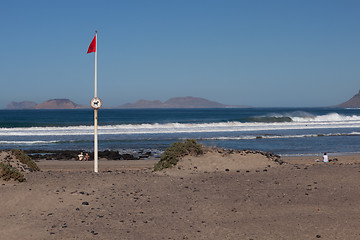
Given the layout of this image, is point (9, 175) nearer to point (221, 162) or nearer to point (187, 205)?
point (187, 205)

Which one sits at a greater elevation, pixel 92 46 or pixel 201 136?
pixel 92 46

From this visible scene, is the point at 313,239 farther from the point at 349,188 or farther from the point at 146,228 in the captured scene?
the point at 349,188

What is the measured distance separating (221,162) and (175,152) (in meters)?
1.64

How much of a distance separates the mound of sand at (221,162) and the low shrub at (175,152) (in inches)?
6.8

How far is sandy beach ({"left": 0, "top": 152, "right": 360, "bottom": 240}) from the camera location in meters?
6.79

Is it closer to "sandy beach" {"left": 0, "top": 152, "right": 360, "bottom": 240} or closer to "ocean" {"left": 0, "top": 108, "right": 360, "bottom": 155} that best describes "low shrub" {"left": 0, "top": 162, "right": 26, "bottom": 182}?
"sandy beach" {"left": 0, "top": 152, "right": 360, "bottom": 240}

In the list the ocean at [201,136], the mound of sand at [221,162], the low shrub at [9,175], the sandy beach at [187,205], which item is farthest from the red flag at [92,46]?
the ocean at [201,136]

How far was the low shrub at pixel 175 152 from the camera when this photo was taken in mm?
13062

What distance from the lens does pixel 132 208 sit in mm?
8219

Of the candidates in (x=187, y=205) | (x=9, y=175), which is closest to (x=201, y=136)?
(x=9, y=175)

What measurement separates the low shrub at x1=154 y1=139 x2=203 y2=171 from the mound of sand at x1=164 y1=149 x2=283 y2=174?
0.56 feet

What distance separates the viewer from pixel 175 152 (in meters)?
13.4

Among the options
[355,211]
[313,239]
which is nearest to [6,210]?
[313,239]

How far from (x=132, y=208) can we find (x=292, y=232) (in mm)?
3304
